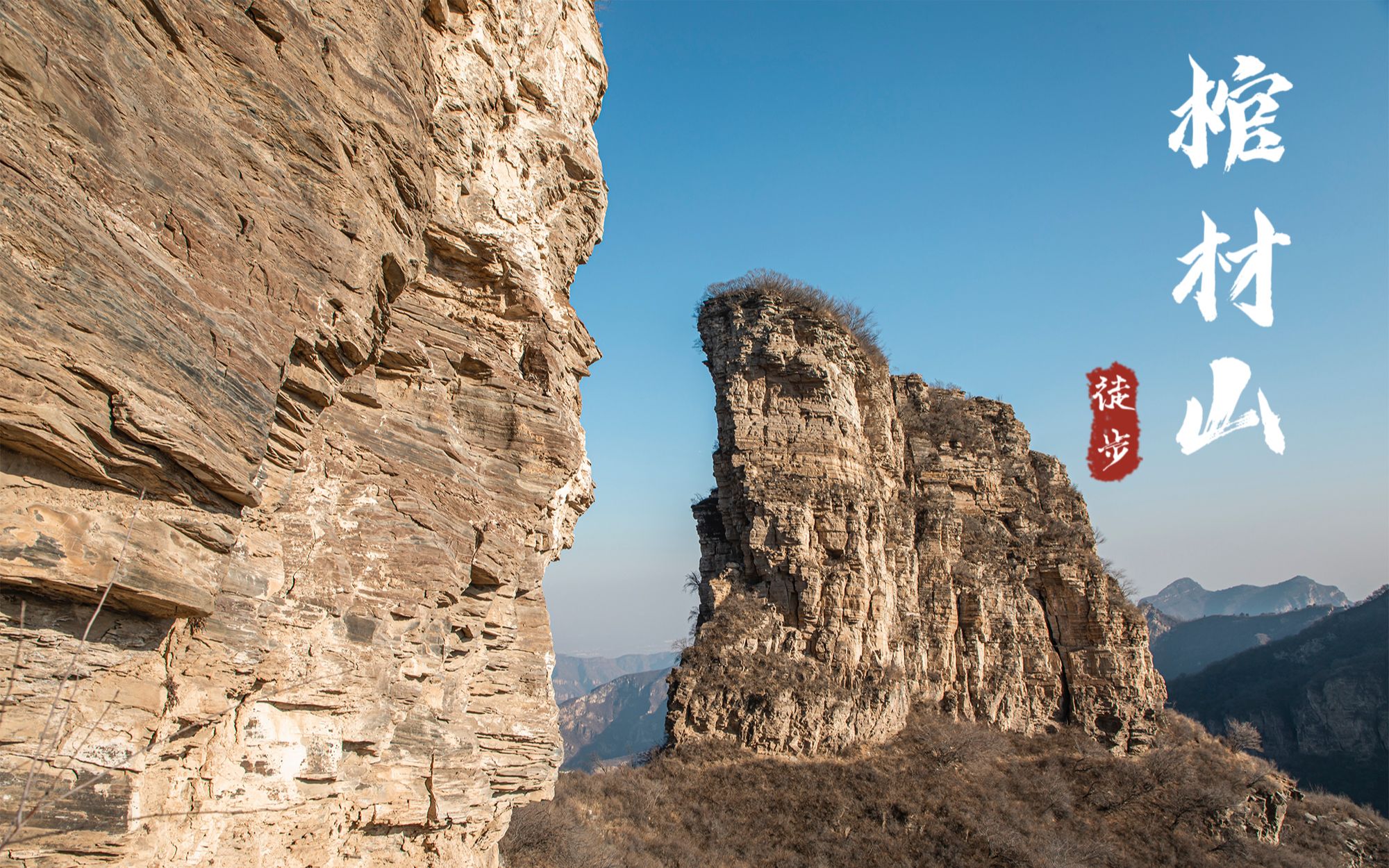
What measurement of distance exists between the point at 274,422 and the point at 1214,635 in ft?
429

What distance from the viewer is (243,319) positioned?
14.1 ft

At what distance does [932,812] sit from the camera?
69.9 feet

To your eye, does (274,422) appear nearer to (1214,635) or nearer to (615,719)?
(1214,635)

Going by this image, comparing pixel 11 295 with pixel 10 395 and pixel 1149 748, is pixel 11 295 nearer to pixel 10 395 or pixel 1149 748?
pixel 10 395

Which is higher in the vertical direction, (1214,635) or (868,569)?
(868,569)

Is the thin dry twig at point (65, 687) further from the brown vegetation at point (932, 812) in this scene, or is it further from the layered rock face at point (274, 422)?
the brown vegetation at point (932, 812)

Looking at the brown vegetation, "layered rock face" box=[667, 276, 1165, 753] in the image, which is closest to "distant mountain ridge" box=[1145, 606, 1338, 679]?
"layered rock face" box=[667, 276, 1165, 753]

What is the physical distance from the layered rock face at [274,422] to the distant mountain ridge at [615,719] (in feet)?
322

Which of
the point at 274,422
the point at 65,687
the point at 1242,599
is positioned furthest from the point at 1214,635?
the point at 65,687

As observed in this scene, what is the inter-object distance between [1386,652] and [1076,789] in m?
58.8

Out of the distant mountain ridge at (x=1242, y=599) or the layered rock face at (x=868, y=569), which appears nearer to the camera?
the layered rock face at (x=868, y=569)

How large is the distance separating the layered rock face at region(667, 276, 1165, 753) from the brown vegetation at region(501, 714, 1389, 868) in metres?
1.10

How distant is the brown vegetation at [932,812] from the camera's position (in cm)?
1839

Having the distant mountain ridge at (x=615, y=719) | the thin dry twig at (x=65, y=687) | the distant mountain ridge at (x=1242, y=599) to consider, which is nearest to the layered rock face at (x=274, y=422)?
the thin dry twig at (x=65, y=687)
